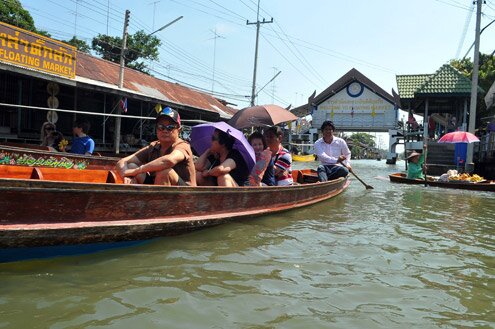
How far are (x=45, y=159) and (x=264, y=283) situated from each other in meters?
5.91

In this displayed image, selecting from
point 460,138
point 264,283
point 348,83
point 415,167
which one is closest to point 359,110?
point 348,83

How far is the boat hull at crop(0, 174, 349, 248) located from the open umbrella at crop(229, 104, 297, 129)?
299 centimetres

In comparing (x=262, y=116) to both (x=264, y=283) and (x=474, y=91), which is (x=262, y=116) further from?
(x=474, y=91)

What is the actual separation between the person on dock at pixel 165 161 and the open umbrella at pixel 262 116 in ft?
11.5

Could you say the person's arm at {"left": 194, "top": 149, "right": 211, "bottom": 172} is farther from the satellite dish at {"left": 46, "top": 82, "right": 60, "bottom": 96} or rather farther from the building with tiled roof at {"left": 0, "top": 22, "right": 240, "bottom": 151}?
the satellite dish at {"left": 46, "top": 82, "right": 60, "bottom": 96}

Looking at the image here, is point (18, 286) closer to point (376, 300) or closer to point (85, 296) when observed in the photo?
point (85, 296)

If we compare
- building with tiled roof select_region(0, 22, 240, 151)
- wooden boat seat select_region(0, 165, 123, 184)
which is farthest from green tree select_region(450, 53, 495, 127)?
wooden boat seat select_region(0, 165, 123, 184)

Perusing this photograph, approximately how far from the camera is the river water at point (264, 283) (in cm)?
260

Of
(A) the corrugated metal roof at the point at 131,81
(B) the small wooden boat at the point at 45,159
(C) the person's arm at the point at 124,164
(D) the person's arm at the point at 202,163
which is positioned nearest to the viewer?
(C) the person's arm at the point at 124,164

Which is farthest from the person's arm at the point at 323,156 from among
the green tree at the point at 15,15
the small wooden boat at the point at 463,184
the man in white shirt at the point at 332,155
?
the green tree at the point at 15,15

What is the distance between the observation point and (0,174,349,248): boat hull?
3121 millimetres

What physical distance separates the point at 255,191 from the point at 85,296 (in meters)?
3.13

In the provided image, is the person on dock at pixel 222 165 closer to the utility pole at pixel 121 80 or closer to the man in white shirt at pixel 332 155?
the man in white shirt at pixel 332 155

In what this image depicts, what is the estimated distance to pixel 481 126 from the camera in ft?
78.2
